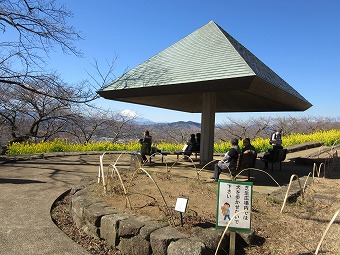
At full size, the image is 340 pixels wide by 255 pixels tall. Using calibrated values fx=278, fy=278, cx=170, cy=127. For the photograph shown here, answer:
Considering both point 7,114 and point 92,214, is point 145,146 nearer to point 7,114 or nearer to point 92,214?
point 92,214

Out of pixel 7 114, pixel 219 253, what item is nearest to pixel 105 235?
pixel 219 253

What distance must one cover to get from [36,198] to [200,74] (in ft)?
15.2

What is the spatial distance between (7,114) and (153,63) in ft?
37.0

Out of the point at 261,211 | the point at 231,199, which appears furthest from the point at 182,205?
the point at 261,211

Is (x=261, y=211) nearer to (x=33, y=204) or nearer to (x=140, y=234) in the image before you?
(x=140, y=234)

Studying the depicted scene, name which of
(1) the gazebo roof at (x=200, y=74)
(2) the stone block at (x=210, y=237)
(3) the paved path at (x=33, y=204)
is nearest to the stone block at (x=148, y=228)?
(2) the stone block at (x=210, y=237)

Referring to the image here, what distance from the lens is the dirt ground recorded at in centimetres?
343

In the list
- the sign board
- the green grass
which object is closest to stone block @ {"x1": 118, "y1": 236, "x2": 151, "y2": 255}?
the sign board

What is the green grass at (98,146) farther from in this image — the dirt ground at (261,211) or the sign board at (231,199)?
the sign board at (231,199)

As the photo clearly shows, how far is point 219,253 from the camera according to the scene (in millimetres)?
3162

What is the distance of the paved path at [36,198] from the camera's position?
344cm

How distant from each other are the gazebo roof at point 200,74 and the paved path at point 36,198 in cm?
233

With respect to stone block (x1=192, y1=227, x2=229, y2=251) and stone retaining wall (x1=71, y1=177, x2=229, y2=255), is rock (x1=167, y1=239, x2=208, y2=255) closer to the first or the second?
stone retaining wall (x1=71, y1=177, x2=229, y2=255)

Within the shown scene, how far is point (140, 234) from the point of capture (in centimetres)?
328
